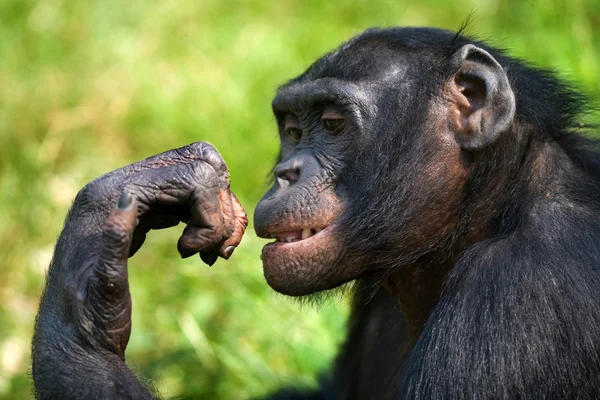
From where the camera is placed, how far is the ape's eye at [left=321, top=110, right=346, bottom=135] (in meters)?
5.26

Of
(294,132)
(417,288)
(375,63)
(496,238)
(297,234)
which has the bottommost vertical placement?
(417,288)

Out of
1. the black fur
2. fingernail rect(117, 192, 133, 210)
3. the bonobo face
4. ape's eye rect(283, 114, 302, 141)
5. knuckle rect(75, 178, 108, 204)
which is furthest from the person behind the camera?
ape's eye rect(283, 114, 302, 141)

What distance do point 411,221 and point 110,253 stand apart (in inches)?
64.7

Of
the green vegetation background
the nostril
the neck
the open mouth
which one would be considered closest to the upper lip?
the open mouth

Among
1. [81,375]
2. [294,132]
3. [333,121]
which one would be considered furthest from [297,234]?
[81,375]

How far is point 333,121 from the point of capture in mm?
5293

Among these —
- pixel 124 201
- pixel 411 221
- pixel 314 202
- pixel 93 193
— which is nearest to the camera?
pixel 124 201

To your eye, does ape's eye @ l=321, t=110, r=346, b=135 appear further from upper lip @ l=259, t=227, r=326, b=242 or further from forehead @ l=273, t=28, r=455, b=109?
upper lip @ l=259, t=227, r=326, b=242

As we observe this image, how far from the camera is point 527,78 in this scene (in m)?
5.32

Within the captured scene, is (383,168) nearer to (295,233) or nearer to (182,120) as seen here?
(295,233)

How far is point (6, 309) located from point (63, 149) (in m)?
2.05

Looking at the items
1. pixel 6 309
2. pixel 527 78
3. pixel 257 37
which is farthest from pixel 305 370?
pixel 257 37

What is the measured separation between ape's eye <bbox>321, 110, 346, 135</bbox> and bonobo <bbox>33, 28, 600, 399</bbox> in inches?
0.5

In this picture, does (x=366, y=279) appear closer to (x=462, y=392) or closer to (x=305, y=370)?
(x=462, y=392)
